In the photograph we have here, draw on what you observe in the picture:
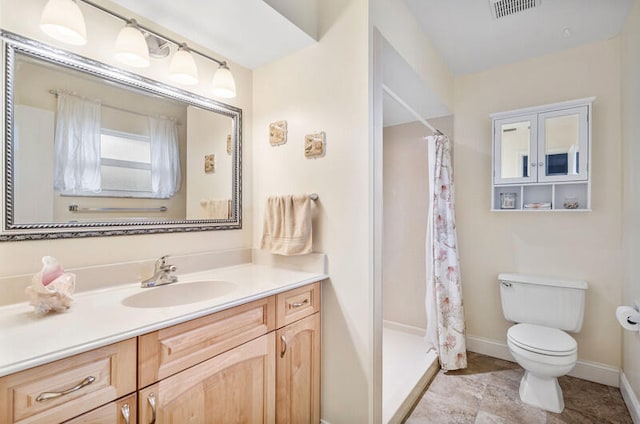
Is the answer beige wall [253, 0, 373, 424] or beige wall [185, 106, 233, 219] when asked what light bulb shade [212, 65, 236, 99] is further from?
beige wall [253, 0, 373, 424]

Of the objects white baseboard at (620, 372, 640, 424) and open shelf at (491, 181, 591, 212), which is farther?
open shelf at (491, 181, 591, 212)

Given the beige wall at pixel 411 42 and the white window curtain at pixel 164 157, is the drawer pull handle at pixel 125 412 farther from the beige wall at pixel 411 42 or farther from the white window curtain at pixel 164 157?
the beige wall at pixel 411 42

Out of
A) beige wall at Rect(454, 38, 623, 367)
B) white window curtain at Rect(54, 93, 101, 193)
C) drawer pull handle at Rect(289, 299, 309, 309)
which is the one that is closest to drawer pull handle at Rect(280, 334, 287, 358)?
drawer pull handle at Rect(289, 299, 309, 309)

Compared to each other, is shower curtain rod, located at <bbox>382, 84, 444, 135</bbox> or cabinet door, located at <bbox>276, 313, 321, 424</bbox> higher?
shower curtain rod, located at <bbox>382, 84, 444, 135</bbox>

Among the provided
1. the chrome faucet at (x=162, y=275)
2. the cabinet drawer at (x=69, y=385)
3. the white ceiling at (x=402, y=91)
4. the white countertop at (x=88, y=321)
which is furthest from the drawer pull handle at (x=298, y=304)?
the white ceiling at (x=402, y=91)

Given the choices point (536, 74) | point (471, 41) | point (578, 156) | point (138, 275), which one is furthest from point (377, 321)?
point (536, 74)

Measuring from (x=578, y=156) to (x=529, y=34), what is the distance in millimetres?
911

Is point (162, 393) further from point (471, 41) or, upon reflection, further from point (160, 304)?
point (471, 41)

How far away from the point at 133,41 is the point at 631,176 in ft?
9.28

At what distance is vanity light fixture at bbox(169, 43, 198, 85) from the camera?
1.53 meters

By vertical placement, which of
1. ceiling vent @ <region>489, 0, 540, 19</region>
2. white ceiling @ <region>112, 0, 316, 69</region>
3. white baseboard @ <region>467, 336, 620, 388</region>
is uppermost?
ceiling vent @ <region>489, 0, 540, 19</region>

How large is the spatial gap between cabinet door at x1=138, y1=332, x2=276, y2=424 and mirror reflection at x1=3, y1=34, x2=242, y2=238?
2.57 feet

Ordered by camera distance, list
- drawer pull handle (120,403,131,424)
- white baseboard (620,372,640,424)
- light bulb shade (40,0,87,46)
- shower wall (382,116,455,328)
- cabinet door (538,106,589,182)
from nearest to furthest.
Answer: drawer pull handle (120,403,131,424), light bulb shade (40,0,87,46), white baseboard (620,372,640,424), cabinet door (538,106,589,182), shower wall (382,116,455,328)

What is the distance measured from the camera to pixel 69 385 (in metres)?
0.79
